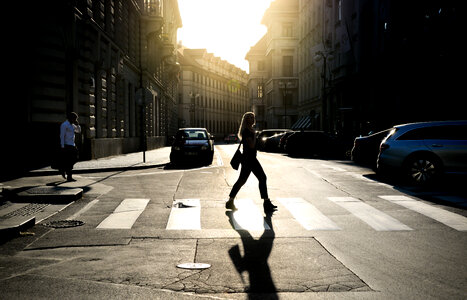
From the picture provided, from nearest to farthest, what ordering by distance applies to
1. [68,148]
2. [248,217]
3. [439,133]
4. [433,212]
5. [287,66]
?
[248,217] < [433,212] < [439,133] < [68,148] < [287,66]

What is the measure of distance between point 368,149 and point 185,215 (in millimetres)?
9363

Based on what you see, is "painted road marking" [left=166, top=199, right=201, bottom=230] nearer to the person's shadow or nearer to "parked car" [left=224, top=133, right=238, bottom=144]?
the person's shadow

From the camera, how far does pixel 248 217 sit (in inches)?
330

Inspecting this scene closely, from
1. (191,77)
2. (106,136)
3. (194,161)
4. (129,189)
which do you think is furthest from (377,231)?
(191,77)

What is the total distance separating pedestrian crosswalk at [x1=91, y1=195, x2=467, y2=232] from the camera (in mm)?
7602

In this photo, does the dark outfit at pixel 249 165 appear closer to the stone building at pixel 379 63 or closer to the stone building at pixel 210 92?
the stone building at pixel 379 63

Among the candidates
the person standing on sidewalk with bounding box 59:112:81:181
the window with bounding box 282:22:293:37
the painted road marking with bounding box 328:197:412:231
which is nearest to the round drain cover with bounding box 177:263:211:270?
the painted road marking with bounding box 328:197:412:231

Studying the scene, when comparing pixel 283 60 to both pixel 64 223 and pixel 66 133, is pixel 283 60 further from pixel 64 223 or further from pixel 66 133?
pixel 64 223

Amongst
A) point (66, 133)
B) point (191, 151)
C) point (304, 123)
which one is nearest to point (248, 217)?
point (66, 133)

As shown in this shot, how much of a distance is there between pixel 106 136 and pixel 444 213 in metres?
19.1

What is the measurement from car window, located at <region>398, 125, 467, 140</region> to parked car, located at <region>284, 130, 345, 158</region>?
48.6 feet

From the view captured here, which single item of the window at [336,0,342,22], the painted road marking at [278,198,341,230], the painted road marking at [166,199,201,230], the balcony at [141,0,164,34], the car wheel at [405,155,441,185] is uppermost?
the window at [336,0,342,22]

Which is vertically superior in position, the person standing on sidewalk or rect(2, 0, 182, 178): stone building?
rect(2, 0, 182, 178): stone building

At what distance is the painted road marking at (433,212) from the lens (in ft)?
25.7
